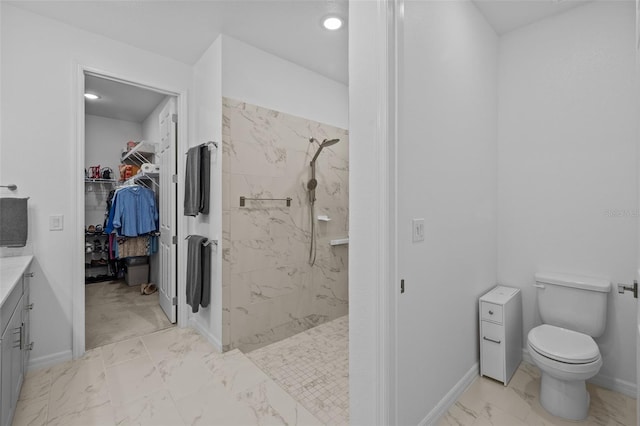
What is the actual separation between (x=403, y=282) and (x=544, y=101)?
1.92m

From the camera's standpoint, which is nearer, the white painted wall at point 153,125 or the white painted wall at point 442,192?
the white painted wall at point 442,192

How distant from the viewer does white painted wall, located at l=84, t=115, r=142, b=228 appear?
462 centimetres

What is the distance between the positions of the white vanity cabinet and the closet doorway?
88cm

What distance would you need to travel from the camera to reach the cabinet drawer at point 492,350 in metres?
1.99

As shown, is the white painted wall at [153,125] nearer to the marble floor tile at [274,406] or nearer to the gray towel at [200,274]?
the gray towel at [200,274]

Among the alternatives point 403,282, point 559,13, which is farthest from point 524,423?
point 559,13

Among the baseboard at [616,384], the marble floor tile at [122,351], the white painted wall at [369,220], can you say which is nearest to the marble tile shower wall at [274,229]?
the marble floor tile at [122,351]

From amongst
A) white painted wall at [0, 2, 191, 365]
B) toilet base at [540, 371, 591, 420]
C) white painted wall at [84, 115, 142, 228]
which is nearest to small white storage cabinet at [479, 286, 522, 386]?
toilet base at [540, 371, 591, 420]

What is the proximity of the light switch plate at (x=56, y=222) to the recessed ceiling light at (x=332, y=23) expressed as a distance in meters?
2.50

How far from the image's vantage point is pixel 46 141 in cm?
222

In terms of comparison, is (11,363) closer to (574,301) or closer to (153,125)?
(574,301)

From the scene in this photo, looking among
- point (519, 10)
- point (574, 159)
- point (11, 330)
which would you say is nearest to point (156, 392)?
point (11, 330)

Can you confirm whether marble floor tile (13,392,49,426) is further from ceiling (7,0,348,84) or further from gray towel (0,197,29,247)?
ceiling (7,0,348,84)

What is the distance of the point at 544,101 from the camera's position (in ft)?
7.23
